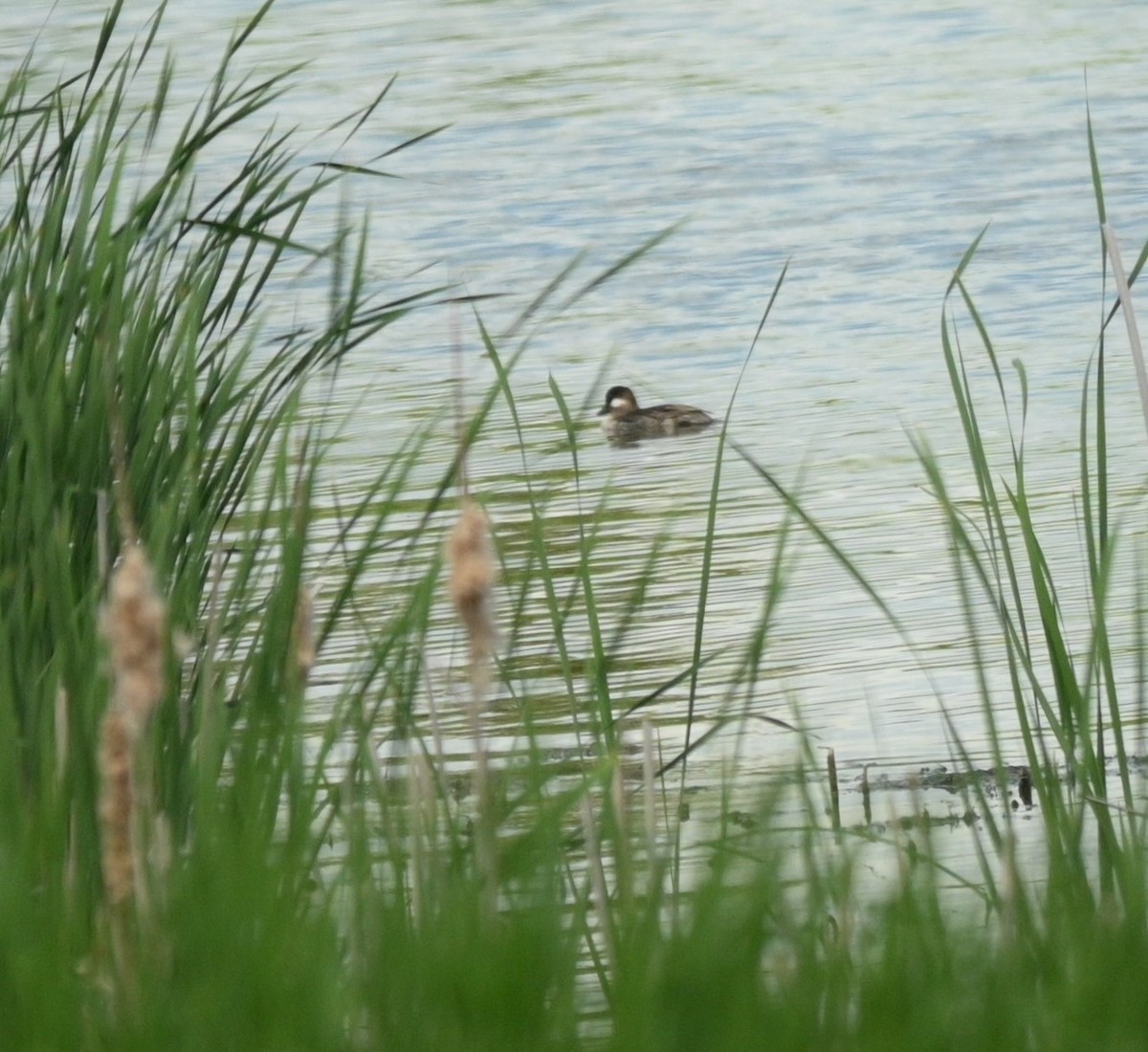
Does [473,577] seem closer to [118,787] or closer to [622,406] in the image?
[118,787]

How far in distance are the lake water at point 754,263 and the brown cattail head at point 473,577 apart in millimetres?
704

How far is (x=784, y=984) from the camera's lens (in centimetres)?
155

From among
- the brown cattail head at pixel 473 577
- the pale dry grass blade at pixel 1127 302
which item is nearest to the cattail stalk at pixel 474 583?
the brown cattail head at pixel 473 577

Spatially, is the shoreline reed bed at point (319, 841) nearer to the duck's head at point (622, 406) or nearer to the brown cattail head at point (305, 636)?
the brown cattail head at point (305, 636)

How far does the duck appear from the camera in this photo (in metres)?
8.09

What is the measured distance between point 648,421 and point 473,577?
6605 mm

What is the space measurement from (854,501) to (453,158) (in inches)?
292

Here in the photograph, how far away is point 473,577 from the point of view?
1.54m

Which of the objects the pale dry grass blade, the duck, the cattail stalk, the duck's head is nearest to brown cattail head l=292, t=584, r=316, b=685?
the cattail stalk

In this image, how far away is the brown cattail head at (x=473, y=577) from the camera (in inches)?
60.6

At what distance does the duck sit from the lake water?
0.08m

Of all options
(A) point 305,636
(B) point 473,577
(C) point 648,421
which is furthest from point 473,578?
(C) point 648,421

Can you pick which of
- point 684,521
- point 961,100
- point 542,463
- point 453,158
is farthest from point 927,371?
point 961,100

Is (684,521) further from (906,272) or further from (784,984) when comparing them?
(784,984)
